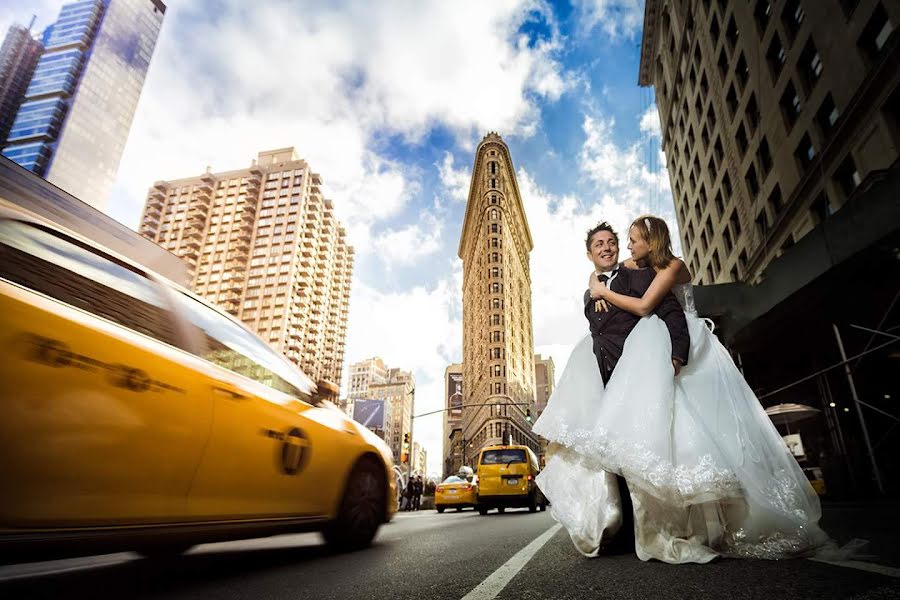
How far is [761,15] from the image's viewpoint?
21828mm

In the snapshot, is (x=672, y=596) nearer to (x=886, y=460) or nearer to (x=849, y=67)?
(x=886, y=460)

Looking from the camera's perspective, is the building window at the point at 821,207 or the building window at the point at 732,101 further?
the building window at the point at 732,101

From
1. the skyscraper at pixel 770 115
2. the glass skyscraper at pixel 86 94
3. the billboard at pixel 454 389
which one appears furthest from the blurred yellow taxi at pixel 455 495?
the glass skyscraper at pixel 86 94

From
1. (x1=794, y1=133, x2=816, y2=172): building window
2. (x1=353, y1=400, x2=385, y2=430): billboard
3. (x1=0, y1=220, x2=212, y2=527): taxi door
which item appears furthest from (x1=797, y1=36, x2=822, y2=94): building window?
(x1=353, y1=400, x2=385, y2=430): billboard

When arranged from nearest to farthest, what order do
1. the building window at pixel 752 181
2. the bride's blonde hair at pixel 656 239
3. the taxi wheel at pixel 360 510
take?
the bride's blonde hair at pixel 656 239, the taxi wheel at pixel 360 510, the building window at pixel 752 181

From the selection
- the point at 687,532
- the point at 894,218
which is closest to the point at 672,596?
the point at 687,532

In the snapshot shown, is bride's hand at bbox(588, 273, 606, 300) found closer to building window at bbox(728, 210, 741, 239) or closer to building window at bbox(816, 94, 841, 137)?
building window at bbox(816, 94, 841, 137)

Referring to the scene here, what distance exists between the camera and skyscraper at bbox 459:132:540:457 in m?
73.1

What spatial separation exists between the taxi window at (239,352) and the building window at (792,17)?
2370cm

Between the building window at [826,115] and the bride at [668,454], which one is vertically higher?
the building window at [826,115]

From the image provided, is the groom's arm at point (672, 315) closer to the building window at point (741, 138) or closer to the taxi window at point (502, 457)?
the taxi window at point (502, 457)

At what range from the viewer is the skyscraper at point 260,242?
309 feet

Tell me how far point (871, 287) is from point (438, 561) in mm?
11913

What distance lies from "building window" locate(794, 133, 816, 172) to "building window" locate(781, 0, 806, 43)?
160 inches
